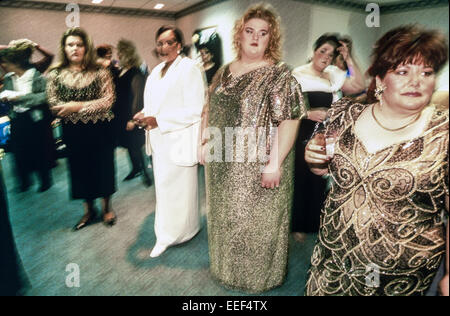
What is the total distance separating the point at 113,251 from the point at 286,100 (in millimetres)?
1325

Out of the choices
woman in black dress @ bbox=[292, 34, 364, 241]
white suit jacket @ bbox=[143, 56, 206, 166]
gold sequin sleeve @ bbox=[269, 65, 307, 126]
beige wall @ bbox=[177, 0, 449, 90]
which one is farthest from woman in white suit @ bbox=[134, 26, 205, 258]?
woman in black dress @ bbox=[292, 34, 364, 241]

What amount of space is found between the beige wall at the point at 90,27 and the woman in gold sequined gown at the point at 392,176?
954 mm

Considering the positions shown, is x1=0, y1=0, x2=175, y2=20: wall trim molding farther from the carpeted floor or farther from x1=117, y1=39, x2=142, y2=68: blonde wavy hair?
the carpeted floor

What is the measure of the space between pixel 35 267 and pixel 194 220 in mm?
917

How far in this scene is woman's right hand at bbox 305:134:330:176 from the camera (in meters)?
1.03

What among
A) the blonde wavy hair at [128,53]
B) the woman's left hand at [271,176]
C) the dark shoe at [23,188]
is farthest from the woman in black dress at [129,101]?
the dark shoe at [23,188]

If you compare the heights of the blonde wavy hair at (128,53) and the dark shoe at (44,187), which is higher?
the blonde wavy hair at (128,53)

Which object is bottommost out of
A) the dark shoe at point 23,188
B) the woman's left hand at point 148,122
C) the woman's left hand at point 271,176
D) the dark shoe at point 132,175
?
the dark shoe at point 23,188

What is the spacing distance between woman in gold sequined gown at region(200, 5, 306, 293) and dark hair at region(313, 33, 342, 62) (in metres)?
0.24

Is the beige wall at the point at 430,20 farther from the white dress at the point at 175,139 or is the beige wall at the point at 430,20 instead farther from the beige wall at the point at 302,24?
the white dress at the point at 175,139

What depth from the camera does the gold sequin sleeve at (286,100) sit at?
1161mm

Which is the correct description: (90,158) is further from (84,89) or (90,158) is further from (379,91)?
(379,91)

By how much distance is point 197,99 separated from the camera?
1.43m
